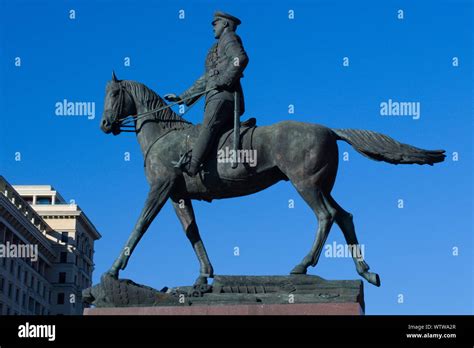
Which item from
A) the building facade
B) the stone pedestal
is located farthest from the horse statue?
the building facade

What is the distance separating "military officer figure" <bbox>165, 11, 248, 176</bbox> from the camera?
16.7 metres

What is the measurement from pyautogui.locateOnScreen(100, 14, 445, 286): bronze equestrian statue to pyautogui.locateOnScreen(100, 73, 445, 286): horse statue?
0.07ft

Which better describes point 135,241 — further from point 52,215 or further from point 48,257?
point 52,215

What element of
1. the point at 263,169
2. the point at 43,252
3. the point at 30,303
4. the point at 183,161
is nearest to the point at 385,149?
the point at 263,169

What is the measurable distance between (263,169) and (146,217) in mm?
2587

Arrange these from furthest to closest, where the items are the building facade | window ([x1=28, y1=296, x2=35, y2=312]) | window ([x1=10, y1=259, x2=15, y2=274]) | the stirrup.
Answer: window ([x1=28, y1=296, x2=35, y2=312]) < window ([x1=10, y1=259, x2=15, y2=274]) < the building facade < the stirrup

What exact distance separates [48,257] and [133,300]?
314 feet

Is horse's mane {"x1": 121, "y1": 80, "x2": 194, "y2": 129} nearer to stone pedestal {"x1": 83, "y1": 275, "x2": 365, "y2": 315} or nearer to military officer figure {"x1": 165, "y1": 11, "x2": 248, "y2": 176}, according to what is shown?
military officer figure {"x1": 165, "y1": 11, "x2": 248, "y2": 176}

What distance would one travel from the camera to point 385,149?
1655cm

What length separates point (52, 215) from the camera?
117 meters

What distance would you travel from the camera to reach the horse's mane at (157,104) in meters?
17.7

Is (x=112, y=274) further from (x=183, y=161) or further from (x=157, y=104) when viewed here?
(x=157, y=104)
